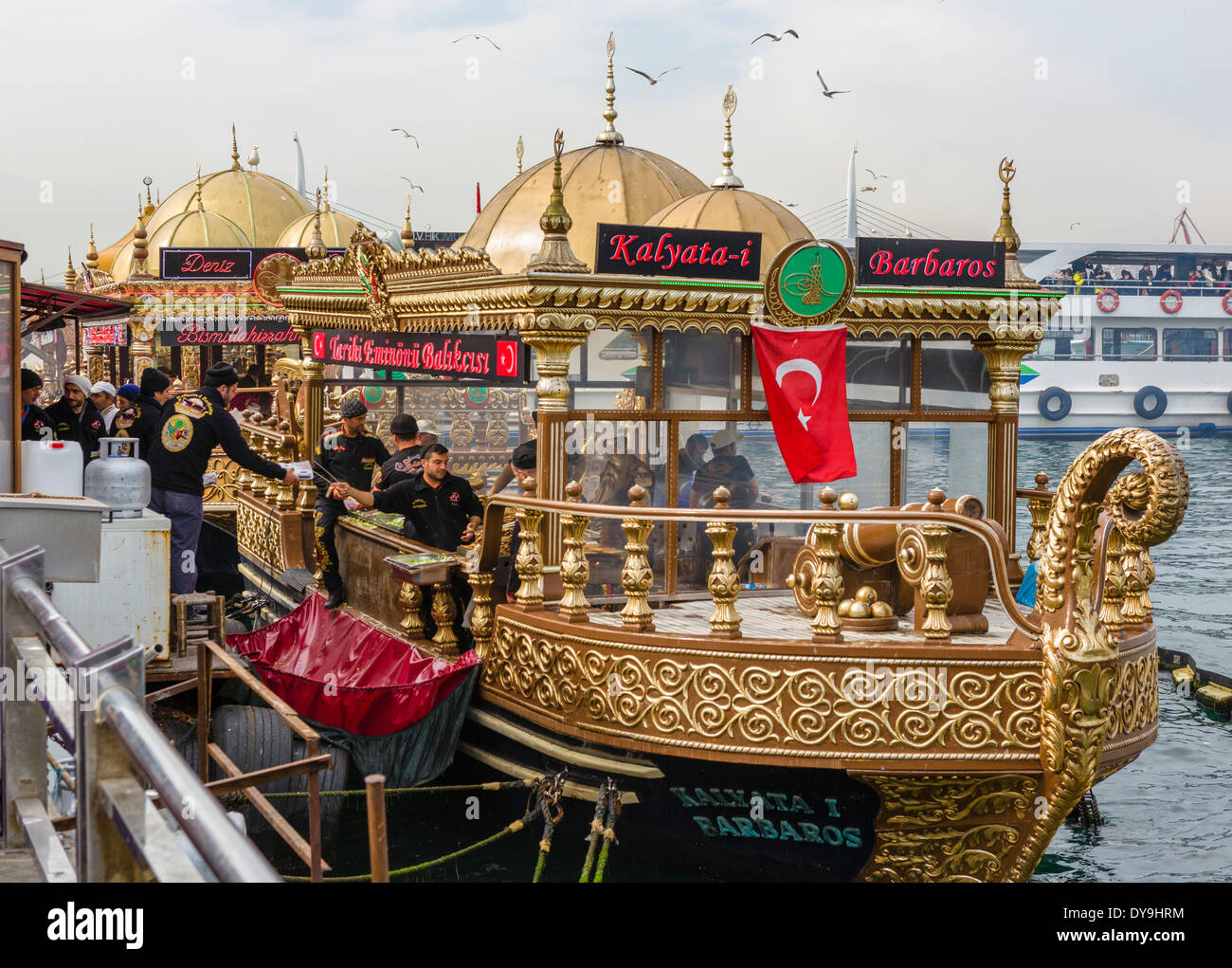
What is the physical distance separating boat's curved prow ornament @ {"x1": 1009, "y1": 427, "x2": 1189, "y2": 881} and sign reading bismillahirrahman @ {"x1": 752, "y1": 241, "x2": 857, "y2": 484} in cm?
270

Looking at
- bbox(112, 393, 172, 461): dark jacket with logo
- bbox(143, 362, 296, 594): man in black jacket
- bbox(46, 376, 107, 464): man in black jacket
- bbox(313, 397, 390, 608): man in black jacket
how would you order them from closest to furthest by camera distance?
bbox(143, 362, 296, 594): man in black jacket < bbox(46, 376, 107, 464): man in black jacket < bbox(112, 393, 172, 461): dark jacket with logo < bbox(313, 397, 390, 608): man in black jacket

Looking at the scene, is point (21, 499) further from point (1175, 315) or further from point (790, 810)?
point (1175, 315)

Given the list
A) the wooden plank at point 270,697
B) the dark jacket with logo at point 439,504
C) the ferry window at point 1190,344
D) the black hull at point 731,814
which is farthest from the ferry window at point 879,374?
the ferry window at point 1190,344

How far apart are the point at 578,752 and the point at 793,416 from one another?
3.12 meters

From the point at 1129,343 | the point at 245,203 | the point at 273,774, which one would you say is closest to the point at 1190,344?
the point at 1129,343

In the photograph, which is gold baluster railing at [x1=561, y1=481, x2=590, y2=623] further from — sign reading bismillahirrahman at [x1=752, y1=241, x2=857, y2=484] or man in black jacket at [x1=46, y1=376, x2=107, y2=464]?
man in black jacket at [x1=46, y1=376, x2=107, y2=464]

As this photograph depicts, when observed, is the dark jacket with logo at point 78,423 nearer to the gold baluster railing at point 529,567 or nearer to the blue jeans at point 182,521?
the blue jeans at point 182,521

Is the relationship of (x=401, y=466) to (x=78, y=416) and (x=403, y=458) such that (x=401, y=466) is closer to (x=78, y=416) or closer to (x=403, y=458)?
(x=403, y=458)

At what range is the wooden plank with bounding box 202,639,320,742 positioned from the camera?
6.47 meters

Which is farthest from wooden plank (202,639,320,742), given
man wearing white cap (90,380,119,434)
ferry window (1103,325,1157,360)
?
ferry window (1103,325,1157,360)

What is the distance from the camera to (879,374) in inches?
400

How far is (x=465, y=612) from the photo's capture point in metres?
9.23

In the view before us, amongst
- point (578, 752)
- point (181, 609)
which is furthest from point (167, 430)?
point (578, 752)

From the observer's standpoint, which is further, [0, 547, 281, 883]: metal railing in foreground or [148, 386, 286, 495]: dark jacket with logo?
[148, 386, 286, 495]: dark jacket with logo
